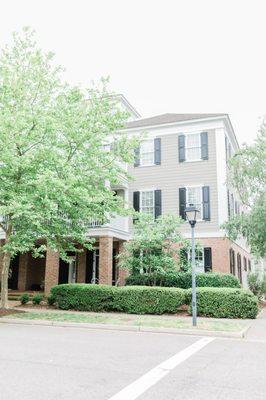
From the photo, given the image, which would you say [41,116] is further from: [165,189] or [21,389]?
[21,389]

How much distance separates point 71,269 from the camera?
79.8ft

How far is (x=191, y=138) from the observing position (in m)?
22.9

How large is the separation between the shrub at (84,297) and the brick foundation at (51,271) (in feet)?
14.8

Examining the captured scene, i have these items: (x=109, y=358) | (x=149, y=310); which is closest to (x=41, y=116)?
(x=149, y=310)

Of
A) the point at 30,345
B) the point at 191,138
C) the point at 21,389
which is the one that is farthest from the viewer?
the point at 191,138

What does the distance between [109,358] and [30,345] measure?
7.67ft

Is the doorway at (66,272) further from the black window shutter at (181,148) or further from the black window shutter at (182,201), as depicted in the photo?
the black window shutter at (181,148)

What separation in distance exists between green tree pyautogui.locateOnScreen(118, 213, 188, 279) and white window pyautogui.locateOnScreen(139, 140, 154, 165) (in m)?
5.71

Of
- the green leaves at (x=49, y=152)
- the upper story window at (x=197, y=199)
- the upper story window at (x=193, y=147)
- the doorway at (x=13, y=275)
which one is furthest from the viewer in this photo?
the doorway at (x=13, y=275)

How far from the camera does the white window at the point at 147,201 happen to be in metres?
23.1

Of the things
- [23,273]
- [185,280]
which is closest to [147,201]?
[185,280]

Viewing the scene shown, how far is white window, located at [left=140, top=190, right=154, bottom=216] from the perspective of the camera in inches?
908

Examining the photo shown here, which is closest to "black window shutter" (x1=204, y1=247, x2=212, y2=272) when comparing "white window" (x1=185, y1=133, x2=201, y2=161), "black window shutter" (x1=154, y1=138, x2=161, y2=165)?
"white window" (x1=185, y1=133, x2=201, y2=161)

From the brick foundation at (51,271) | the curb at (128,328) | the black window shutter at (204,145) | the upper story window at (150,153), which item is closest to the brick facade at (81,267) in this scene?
the brick foundation at (51,271)
